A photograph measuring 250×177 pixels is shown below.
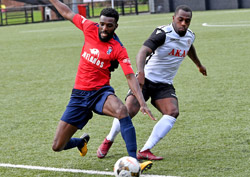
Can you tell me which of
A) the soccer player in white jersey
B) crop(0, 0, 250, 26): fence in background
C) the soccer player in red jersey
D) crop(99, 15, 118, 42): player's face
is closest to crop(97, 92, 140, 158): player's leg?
the soccer player in white jersey

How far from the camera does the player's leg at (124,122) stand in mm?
5052

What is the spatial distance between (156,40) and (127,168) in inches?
67.7

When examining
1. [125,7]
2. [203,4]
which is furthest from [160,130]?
[125,7]

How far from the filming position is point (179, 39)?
235 inches

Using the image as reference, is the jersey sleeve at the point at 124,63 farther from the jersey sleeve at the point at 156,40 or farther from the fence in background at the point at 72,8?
the fence in background at the point at 72,8

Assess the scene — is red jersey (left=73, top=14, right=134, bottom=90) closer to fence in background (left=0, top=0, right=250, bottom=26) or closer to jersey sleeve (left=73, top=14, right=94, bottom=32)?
jersey sleeve (left=73, top=14, right=94, bottom=32)

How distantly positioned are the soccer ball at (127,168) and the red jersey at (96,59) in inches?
38.9

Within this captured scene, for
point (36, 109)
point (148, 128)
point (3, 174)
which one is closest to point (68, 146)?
point (3, 174)

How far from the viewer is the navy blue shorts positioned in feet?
17.5

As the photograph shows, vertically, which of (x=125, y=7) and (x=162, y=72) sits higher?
(x=125, y=7)

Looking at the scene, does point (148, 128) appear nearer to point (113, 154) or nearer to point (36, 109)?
point (113, 154)

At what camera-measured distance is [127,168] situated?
15.6ft

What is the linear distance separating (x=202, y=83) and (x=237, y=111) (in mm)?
2635

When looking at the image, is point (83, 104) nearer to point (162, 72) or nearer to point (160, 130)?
point (160, 130)
